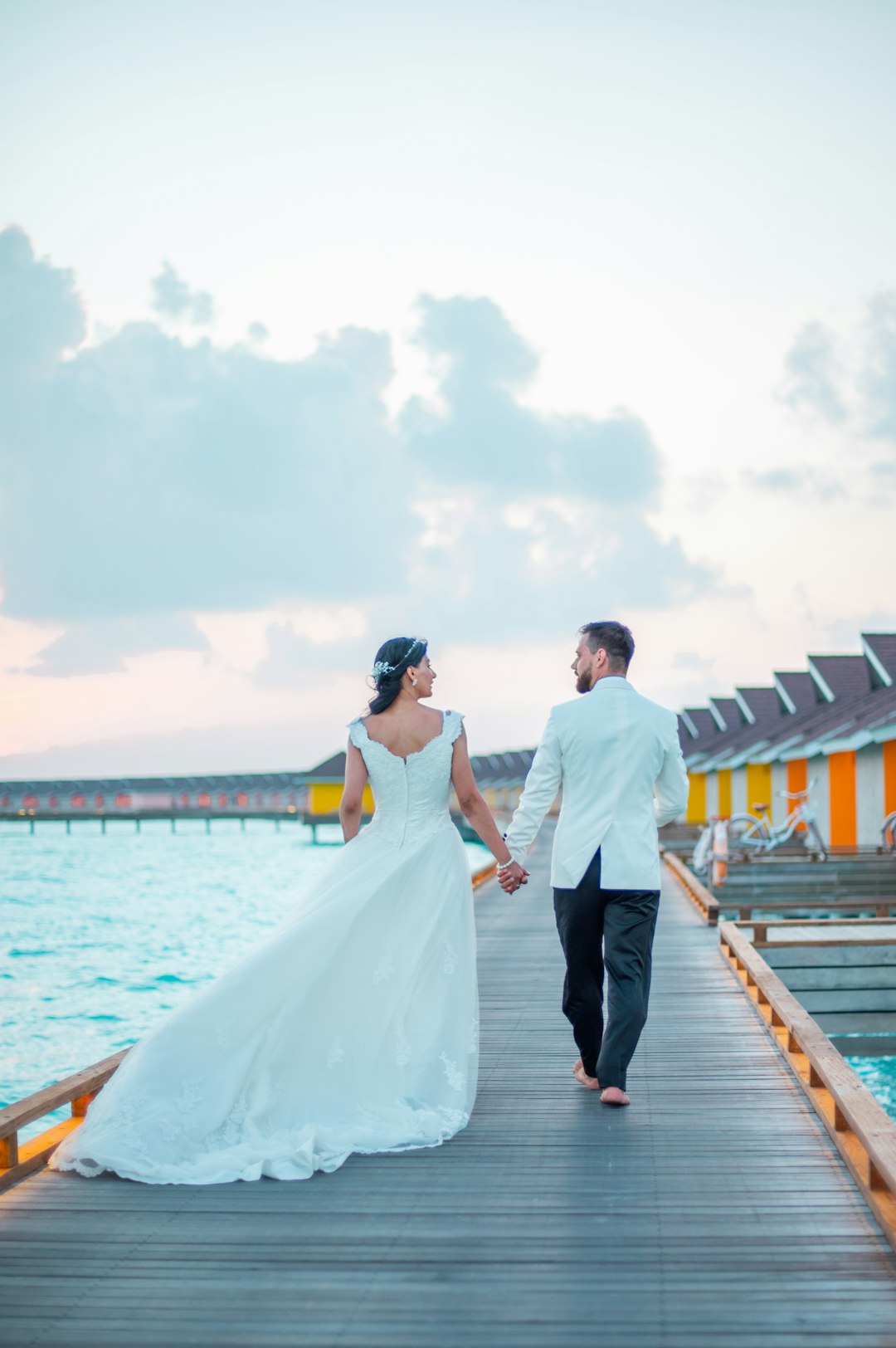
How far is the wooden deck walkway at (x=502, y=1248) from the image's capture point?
3.12 meters

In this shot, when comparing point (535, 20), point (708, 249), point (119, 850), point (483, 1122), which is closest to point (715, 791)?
point (708, 249)

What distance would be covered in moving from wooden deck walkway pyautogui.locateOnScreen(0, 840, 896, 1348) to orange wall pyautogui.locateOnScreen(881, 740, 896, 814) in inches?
636

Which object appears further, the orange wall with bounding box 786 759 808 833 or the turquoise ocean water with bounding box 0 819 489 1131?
the orange wall with bounding box 786 759 808 833

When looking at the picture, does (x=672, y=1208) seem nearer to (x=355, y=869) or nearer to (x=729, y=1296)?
(x=729, y=1296)

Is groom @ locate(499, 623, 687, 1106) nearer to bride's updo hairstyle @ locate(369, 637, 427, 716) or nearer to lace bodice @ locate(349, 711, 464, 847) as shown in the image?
lace bodice @ locate(349, 711, 464, 847)

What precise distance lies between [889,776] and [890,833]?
1801mm

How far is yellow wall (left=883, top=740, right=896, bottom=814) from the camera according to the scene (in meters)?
20.5

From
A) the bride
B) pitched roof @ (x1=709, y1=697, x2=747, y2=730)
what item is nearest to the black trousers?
the bride

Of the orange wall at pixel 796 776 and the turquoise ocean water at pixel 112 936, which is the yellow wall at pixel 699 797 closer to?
the orange wall at pixel 796 776

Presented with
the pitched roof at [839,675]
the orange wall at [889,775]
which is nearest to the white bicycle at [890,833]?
the orange wall at [889,775]

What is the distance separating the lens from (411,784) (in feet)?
17.7

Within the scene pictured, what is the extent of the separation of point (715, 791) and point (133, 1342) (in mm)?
39813

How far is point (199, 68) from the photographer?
12180 millimetres

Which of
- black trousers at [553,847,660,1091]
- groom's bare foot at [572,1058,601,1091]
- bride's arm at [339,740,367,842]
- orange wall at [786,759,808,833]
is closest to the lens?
black trousers at [553,847,660,1091]
